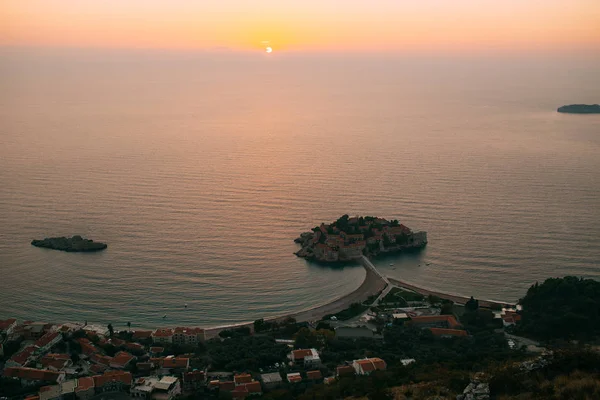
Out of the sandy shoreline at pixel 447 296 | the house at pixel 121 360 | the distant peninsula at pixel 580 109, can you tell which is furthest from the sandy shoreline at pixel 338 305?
the distant peninsula at pixel 580 109

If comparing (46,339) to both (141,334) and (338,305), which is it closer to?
(141,334)

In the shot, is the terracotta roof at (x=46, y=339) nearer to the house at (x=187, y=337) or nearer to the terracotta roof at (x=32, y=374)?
the terracotta roof at (x=32, y=374)

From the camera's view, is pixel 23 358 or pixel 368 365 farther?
pixel 23 358

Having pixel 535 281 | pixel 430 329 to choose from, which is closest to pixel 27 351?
pixel 430 329

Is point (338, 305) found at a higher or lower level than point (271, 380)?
higher

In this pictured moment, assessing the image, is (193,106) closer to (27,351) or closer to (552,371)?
(27,351)

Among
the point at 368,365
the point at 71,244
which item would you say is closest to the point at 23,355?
the point at 71,244

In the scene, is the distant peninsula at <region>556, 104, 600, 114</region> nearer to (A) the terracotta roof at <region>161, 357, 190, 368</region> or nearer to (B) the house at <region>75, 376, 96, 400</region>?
(A) the terracotta roof at <region>161, 357, 190, 368</region>
